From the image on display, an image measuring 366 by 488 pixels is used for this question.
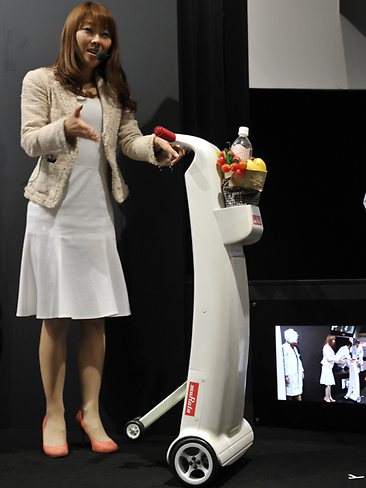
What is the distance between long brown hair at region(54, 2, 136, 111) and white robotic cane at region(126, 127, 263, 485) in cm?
55

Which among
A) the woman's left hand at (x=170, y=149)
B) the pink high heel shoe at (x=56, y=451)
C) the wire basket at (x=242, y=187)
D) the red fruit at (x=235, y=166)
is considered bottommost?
the pink high heel shoe at (x=56, y=451)

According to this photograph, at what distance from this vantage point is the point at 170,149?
7.39ft

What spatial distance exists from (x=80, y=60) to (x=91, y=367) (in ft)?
3.71

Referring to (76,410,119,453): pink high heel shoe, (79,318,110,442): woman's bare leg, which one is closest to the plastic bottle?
(79,318,110,442): woman's bare leg

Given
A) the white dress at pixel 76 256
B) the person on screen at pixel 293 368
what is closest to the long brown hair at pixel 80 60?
the white dress at pixel 76 256

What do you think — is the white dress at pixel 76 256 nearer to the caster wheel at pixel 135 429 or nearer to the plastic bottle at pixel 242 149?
the caster wheel at pixel 135 429

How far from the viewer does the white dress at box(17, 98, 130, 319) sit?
2350 mm

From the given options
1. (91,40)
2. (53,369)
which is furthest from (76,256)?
(91,40)

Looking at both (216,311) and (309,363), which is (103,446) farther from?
(309,363)

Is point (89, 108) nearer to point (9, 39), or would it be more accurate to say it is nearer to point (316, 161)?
point (9, 39)

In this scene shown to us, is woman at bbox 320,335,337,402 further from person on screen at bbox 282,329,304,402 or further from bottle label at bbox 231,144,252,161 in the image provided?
bottle label at bbox 231,144,252,161

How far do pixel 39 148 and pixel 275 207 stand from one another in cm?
192

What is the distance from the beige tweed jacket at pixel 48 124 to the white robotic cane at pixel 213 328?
34 centimetres

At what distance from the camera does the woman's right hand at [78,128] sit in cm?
210
